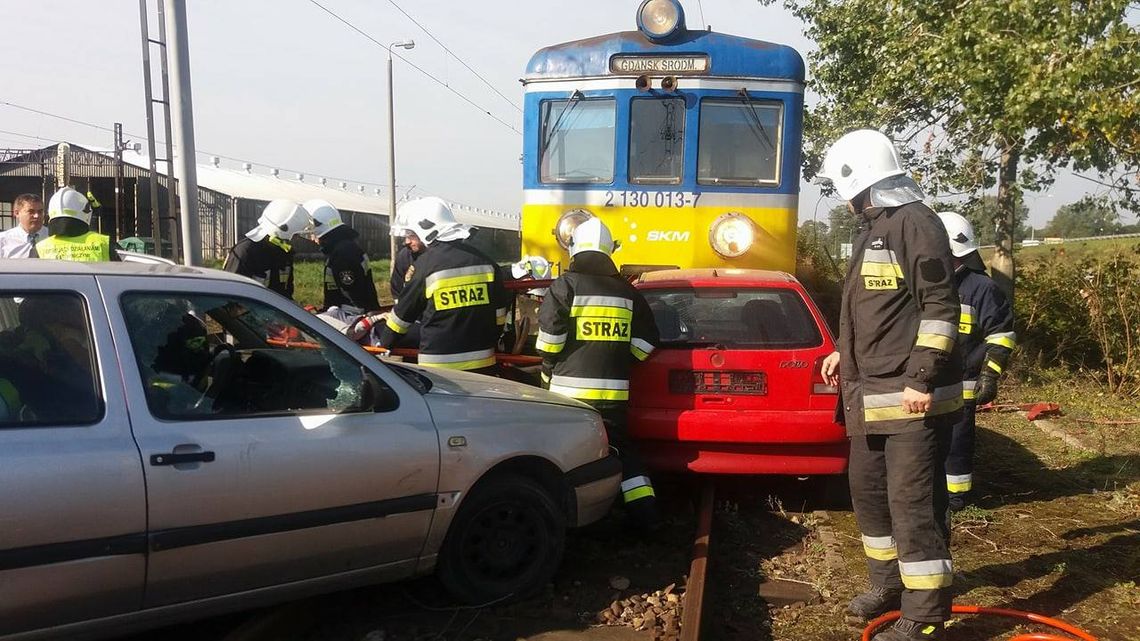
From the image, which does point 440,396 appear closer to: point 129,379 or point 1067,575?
point 129,379

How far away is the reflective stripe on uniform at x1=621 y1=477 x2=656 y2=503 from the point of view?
5.39m

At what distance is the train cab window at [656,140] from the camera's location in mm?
9109

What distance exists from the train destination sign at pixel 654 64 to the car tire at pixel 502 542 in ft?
18.5

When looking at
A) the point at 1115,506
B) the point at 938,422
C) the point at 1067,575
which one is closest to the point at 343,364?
the point at 938,422

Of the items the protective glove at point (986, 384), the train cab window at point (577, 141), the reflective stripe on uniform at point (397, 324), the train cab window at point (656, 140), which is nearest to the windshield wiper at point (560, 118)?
the train cab window at point (577, 141)

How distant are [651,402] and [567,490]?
125cm

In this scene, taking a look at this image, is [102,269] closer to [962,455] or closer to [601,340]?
[601,340]

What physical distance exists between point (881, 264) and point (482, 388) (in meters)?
1.96

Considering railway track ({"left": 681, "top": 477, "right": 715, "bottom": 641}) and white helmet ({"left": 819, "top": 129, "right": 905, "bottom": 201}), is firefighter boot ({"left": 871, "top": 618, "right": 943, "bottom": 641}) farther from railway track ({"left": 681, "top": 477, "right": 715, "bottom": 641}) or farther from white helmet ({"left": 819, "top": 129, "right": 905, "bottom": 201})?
white helmet ({"left": 819, "top": 129, "right": 905, "bottom": 201})

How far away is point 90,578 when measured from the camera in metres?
3.23

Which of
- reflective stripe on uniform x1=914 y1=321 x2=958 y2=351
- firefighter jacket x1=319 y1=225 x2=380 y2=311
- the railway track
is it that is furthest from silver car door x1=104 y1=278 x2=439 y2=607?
firefighter jacket x1=319 y1=225 x2=380 y2=311

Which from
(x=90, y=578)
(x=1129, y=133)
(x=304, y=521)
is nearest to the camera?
(x=90, y=578)

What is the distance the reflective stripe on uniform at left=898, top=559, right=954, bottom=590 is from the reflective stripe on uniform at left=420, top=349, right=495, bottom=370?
2967mm

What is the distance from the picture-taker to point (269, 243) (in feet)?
23.3
